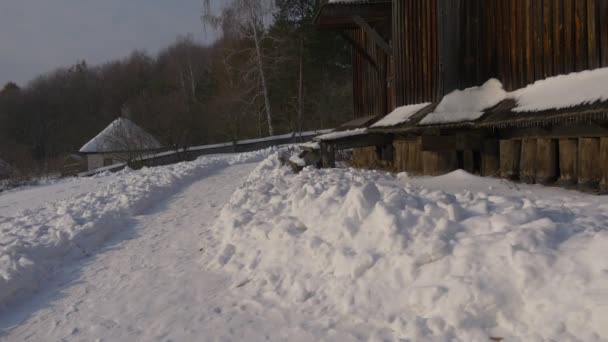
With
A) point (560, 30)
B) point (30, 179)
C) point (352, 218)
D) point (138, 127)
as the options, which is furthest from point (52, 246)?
point (138, 127)

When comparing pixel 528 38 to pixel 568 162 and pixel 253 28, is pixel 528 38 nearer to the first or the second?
pixel 568 162

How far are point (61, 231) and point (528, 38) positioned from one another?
23.6 feet

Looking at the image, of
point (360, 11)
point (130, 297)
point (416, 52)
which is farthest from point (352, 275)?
point (360, 11)

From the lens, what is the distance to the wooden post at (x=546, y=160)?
6223 millimetres

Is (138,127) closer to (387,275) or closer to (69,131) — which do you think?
(387,275)

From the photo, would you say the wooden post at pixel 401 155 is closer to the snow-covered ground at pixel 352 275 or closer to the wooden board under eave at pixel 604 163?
the snow-covered ground at pixel 352 275

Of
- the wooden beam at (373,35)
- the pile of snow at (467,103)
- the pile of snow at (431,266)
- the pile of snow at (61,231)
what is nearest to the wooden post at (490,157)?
the pile of snow at (467,103)

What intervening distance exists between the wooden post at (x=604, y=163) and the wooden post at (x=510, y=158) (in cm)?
147

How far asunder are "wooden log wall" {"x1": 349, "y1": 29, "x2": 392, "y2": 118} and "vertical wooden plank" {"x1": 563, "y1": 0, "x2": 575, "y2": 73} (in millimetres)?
6133

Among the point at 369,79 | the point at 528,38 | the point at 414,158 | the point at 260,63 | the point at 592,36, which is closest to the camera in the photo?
the point at 592,36

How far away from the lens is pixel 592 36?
577cm

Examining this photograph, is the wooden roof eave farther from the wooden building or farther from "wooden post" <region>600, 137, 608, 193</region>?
"wooden post" <region>600, 137, 608, 193</region>

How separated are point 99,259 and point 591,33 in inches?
257

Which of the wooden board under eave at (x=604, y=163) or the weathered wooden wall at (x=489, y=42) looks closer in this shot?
the wooden board under eave at (x=604, y=163)
